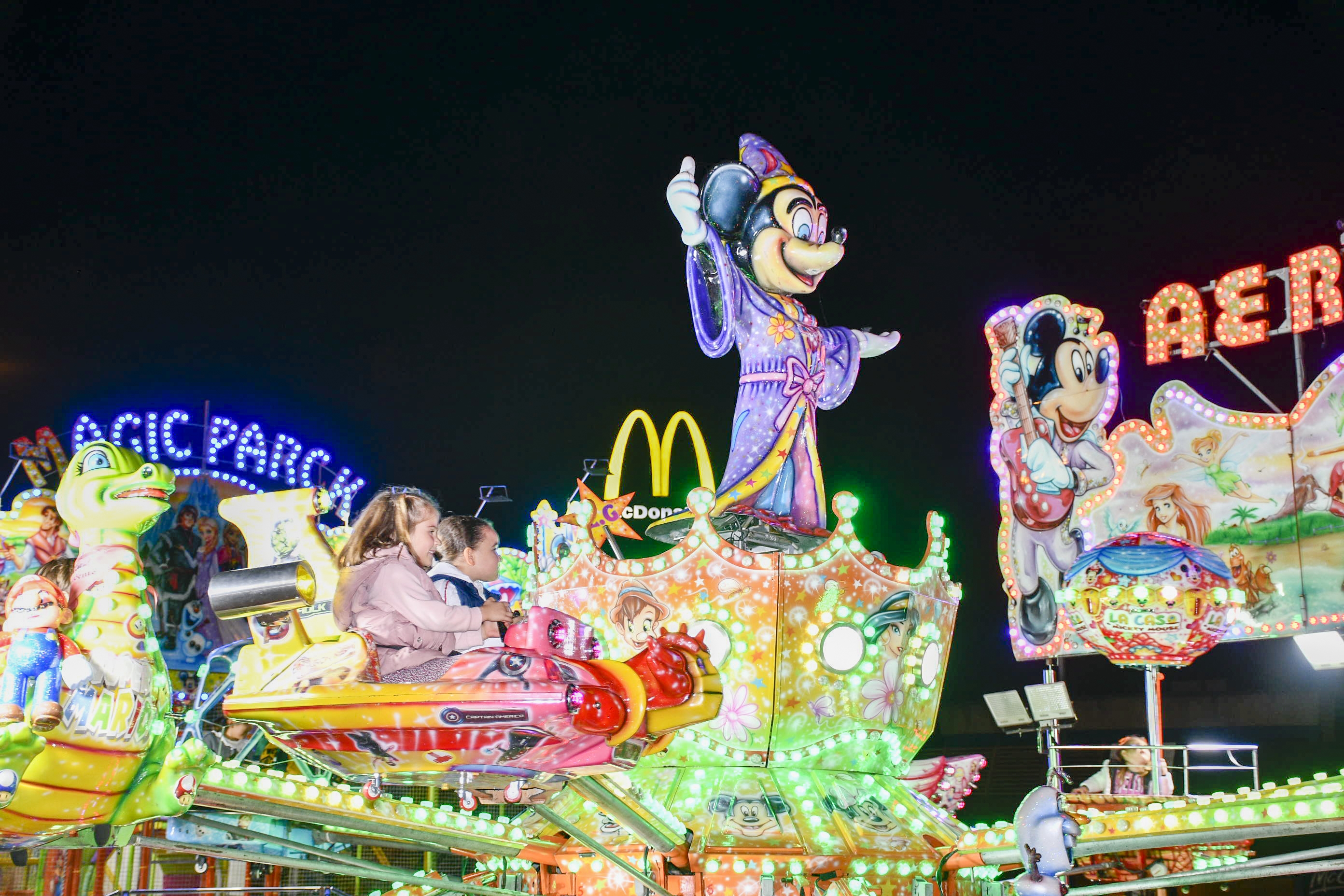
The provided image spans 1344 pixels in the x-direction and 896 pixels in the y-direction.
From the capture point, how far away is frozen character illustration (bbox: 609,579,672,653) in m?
9.59

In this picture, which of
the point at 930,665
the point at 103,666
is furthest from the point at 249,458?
the point at 103,666

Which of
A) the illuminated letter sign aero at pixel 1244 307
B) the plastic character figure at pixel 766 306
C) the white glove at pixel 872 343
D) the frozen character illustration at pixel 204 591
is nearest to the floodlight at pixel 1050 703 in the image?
the plastic character figure at pixel 766 306

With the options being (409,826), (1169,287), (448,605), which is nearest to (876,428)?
(1169,287)

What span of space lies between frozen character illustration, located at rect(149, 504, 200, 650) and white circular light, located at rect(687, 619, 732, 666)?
644 inches

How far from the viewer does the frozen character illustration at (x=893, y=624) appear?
9.56 m

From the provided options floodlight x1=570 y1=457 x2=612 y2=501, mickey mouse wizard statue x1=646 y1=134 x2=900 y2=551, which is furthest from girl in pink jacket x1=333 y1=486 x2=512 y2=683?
floodlight x1=570 y1=457 x2=612 y2=501

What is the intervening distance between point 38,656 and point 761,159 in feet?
24.7

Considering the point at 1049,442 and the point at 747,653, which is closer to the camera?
the point at 747,653

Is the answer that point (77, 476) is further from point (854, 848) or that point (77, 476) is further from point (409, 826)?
point (854, 848)

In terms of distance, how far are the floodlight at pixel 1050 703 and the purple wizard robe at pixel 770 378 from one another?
218 centimetres

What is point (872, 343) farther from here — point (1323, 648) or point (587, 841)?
point (1323, 648)

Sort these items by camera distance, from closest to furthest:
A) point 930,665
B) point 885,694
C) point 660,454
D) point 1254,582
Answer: point 885,694 < point 930,665 < point 660,454 < point 1254,582

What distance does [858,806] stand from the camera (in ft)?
30.5

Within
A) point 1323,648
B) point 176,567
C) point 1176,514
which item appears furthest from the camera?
point 176,567
